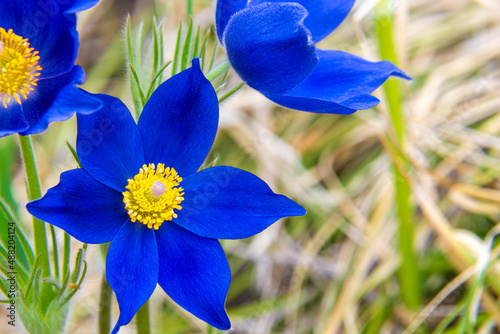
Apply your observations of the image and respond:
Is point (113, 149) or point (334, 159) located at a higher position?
point (113, 149)

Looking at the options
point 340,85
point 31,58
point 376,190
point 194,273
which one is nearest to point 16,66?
point 31,58

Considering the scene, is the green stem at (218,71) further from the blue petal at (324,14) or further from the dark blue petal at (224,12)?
the blue petal at (324,14)

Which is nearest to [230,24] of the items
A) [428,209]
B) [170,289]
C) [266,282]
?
[170,289]

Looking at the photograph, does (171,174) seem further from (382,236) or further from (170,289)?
(382,236)

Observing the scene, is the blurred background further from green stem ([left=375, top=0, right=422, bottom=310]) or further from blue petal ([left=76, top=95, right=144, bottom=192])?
blue petal ([left=76, top=95, right=144, bottom=192])

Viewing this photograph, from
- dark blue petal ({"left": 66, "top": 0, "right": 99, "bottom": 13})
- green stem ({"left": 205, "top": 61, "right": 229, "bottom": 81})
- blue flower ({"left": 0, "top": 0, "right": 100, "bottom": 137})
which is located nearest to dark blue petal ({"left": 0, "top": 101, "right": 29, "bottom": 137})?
blue flower ({"left": 0, "top": 0, "right": 100, "bottom": 137})

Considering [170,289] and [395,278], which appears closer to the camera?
[170,289]
